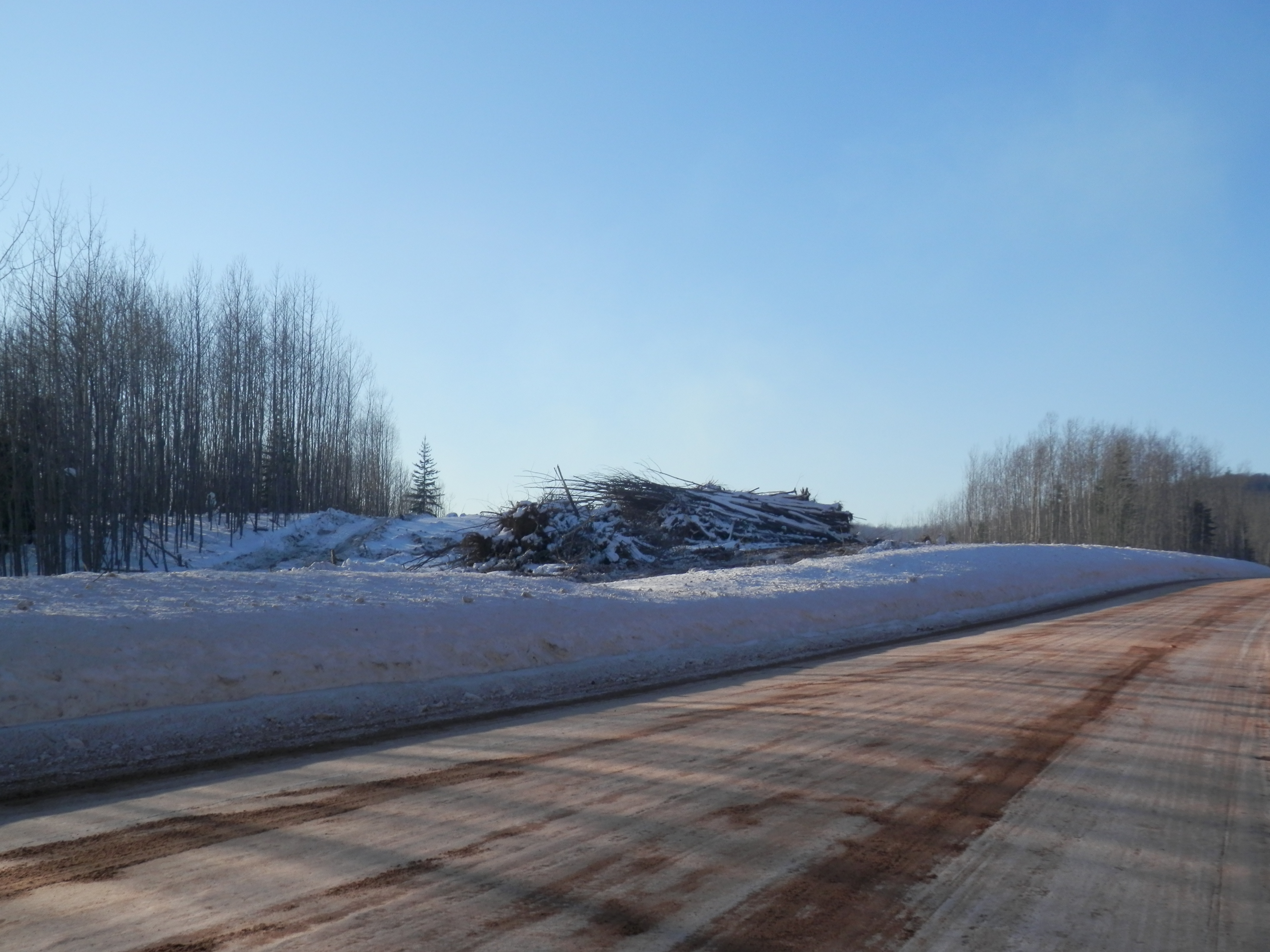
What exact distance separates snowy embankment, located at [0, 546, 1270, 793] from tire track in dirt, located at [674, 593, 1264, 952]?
13.4ft

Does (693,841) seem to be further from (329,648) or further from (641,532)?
(641,532)

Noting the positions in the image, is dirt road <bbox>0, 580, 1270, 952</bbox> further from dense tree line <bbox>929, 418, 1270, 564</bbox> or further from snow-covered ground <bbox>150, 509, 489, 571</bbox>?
dense tree line <bbox>929, 418, 1270, 564</bbox>

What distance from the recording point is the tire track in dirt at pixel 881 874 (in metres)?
3.21

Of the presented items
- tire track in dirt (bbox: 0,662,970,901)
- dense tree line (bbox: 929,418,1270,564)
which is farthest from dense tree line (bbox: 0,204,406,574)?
dense tree line (bbox: 929,418,1270,564)

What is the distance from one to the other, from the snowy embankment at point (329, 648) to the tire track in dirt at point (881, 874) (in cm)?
409

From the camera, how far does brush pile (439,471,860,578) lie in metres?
23.7

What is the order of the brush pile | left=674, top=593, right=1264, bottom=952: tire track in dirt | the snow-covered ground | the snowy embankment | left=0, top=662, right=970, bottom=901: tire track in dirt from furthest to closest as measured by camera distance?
the snow-covered ground, the brush pile, the snowy embankment, left=0, top=662, right=970, bottom=901: tire track in dirt, left=674, top=593, right=1264, bottom=952: tire track in dirt

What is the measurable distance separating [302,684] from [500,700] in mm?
1809

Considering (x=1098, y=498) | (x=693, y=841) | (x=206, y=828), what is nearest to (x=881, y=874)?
(x=693, y=841)

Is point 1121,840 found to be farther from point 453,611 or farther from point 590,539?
point 590,539

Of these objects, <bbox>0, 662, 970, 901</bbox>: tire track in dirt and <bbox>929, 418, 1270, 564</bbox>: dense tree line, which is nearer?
<bbox>0, 662, 970, 901</bbox>: tire track in dirt

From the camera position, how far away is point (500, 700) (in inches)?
328

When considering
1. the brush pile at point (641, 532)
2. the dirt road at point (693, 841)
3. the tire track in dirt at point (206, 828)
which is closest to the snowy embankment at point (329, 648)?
the dirt road at point (693, 841)

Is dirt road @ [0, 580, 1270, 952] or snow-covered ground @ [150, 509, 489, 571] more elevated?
snow-covered ground @ [150, 509, 489, 571]
